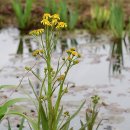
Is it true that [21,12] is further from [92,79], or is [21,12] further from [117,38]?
[92,79]

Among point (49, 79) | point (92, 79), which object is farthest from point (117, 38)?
point (49, 79)

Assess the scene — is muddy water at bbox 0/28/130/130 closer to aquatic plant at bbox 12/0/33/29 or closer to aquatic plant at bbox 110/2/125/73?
aquatic plant at bbox 110/2/125/73

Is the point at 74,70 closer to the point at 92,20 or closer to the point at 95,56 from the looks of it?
the point at 95,56

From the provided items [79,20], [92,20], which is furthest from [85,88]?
[79,20]

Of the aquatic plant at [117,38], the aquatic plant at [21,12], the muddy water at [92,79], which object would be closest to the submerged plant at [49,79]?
the muddy water at [92,79]

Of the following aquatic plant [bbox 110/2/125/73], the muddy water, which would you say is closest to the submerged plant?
the muddy water

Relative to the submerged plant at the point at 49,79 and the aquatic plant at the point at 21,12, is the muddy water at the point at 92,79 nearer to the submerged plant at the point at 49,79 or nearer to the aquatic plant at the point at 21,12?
the aquatic plant at the point at 21,12

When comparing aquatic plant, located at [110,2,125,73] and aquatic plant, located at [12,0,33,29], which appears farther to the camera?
aquatic plant, located at [12,0,33,29]
